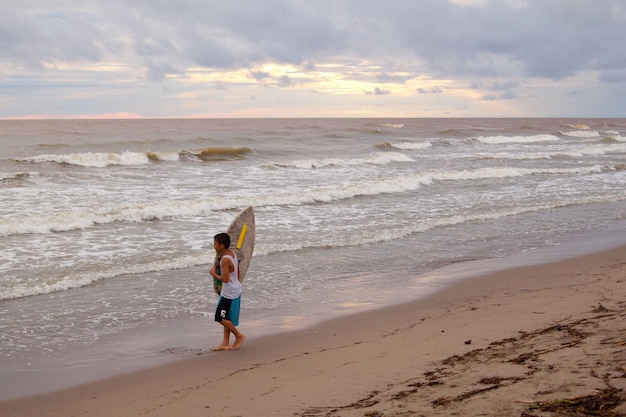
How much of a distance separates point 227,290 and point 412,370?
243 centimetres

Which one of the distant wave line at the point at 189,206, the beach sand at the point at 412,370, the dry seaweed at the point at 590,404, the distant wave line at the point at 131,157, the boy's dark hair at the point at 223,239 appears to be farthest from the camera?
the distant wave line at the point at 131,157

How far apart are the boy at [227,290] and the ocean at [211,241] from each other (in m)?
0.34

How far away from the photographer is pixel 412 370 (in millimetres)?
5195

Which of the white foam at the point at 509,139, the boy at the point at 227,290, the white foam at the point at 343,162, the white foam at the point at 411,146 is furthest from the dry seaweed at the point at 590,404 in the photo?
the white foam at the point at 509,139

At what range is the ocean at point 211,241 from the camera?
7.18 meters

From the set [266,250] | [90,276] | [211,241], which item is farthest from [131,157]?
[90,276]

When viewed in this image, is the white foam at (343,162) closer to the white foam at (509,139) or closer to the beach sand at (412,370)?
the white foam at (509,139)

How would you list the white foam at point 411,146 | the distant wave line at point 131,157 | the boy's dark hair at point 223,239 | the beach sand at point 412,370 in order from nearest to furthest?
the beach sand at point 412,370
the boy's dark hair at point 223,239
the distant wave line at point 131,157
the white foam at point 411,146

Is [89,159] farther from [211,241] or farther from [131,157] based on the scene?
[211,241]

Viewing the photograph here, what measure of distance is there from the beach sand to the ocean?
1.65ft

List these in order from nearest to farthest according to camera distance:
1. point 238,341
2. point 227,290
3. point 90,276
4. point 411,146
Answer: point 238,341 < point 227,290 < point 90,276 < point 411,146

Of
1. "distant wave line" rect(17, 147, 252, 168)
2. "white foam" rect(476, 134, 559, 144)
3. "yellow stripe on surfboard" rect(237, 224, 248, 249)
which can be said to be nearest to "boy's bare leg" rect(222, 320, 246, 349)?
"yellow stripe on surfboard" rect(237, 224, 248, 249)

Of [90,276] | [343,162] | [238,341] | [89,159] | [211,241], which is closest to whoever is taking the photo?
[238,341]

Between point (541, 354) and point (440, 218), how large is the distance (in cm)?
1084
